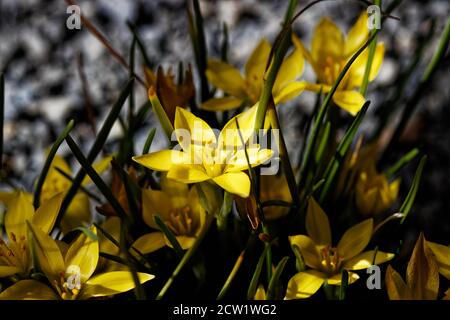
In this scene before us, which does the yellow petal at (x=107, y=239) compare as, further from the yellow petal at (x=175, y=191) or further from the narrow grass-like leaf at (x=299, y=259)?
the narrow grass-like leaf at (x=299, y=259)

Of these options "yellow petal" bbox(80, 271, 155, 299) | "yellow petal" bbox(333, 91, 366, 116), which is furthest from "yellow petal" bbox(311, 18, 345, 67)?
"yellow petal" bbox(80, 271, 155, 299)

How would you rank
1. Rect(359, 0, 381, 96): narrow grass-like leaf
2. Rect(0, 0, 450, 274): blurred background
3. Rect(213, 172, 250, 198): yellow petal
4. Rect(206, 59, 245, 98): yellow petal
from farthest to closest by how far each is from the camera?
Rect(0, 0, 450, 274): blurred background, Rect(206, 59, 245, 98): yellow petal, Rect(359, 0, 381, 96): narrow grass-like leaf, Rect(213, 172, 250, 198): yellow petal

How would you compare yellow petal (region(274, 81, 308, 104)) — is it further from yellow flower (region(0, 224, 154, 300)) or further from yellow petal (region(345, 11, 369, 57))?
yellow flower (region(0, 224, 154, 300))

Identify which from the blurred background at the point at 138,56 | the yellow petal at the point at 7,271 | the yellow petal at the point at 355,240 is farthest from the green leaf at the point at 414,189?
the blurred background at the point at 138,56

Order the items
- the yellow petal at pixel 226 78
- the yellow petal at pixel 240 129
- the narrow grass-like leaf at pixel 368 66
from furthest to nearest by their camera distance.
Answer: the yellow petal at pixel 226 78, the narrow grass-like leaf at pixel 368 66, the yellow petal at pixel 240 129

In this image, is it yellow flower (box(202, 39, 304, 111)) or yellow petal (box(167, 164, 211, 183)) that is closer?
yellow petal (box(167, 164, 211, 183))

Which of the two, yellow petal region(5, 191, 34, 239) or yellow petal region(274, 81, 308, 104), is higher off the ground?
yellow petal region(274, 81, 308, 104)

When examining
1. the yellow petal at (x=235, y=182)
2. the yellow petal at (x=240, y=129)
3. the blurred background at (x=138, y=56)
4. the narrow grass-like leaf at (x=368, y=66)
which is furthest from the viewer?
the blurred background at (x=138, y=56)
